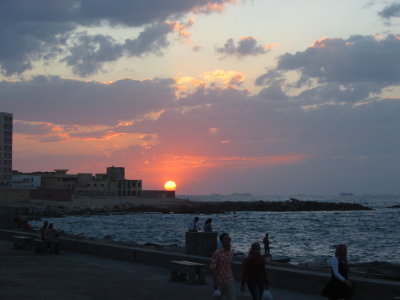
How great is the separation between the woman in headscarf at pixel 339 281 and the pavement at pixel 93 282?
335cm

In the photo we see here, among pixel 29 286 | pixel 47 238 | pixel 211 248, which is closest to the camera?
pixel 29 286

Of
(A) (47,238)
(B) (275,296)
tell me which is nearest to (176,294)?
(B) (275,296)

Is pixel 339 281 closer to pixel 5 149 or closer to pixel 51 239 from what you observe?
pixel 51 239

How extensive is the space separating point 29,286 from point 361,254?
3197 centimetres

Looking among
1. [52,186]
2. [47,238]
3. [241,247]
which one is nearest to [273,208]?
[52,186]

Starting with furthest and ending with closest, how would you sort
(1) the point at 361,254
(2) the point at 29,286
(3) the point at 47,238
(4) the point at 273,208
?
1. (4) the point at 273,208
2. (1) the point at 361,254
3. (3) the point at 47,238
4. (2) the point at 29,286

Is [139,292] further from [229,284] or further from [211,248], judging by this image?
[211,248]

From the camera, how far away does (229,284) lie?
1077 centimetres

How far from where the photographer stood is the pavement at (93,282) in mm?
12930

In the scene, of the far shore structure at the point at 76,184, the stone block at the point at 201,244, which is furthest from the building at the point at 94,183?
the stone block at the point at 201,244

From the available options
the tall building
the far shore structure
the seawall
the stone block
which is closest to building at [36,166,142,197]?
the far shore structure

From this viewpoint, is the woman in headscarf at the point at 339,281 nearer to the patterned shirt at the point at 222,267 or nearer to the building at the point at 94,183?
the patterned shirt at the point at 222,267

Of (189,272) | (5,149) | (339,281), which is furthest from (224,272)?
(5,149)

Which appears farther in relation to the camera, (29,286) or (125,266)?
(125,266)
